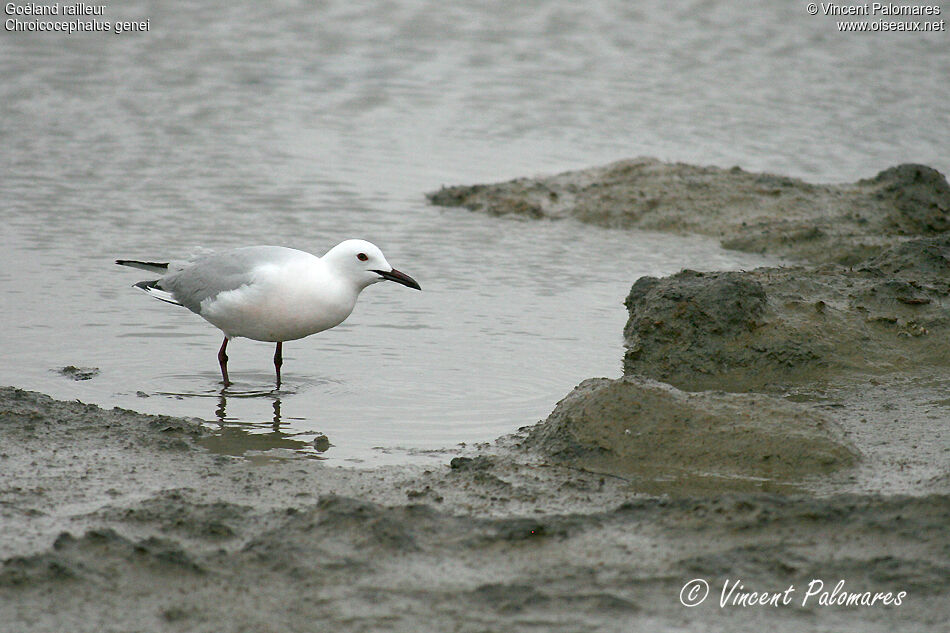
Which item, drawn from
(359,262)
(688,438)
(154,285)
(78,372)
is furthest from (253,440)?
(688,438)

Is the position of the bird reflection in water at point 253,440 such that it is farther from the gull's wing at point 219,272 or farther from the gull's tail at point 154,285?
the gull's tail at point 154,285

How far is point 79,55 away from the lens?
54.6ft

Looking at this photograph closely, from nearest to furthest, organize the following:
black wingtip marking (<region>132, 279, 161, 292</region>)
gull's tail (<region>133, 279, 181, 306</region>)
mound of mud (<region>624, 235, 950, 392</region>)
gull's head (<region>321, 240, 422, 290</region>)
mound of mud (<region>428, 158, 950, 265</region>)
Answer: gull's head (<region>321, 240, 422, 290</region>)
mound of mud (<region>624, 235, 950, 392</region>)
gull's tail (<region>133, 279, 181, 306</region>)
black wingtip marking (<region>132, 279, 161, 292</region>)
mound of mud (<region>428, 158, 950, 265</region>)

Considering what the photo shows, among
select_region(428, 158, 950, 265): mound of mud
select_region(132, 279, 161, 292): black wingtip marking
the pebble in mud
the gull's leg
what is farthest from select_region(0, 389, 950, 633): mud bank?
select_region(428, 158, 950, 265): mound of mud

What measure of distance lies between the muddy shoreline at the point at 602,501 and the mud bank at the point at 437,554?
10 mm

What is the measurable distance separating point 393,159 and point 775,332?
6.80m

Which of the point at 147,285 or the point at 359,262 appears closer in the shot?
the point at 359,262

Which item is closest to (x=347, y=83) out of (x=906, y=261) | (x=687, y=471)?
(x=906, y=261)

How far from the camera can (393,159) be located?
43.2ft

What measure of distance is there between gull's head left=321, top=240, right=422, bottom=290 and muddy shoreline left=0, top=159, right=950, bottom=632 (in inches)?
55.5

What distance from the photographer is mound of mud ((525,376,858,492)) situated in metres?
5.38

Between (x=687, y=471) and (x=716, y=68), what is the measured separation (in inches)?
500

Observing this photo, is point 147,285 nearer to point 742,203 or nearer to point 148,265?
point 148,265

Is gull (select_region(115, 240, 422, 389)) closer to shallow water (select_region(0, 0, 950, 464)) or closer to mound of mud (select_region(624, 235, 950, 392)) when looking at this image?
shallow water (select_region(0, 0, 950, 464))
